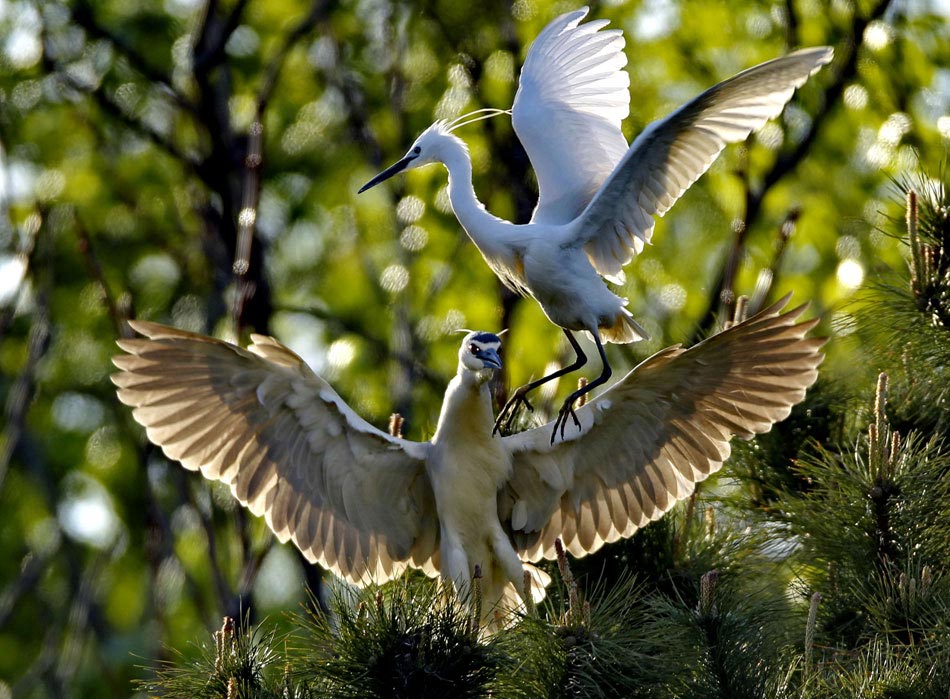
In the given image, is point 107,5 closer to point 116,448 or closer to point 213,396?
point 116,448

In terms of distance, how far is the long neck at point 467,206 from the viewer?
4.65 m

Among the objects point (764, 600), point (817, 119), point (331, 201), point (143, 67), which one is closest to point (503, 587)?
point (764, 600)

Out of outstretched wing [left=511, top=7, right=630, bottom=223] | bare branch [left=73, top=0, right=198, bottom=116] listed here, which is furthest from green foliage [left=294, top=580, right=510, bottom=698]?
bare branch [left=73, top=0, right=198, bottom=116]

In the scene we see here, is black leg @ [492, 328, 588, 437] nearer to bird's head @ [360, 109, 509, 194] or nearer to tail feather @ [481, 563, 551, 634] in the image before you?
tail feather @ [481, 563, 551, 634]

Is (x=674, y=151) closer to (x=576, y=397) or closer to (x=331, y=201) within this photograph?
(x=576, y=397)

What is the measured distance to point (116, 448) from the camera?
35.1ft

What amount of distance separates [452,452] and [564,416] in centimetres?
43

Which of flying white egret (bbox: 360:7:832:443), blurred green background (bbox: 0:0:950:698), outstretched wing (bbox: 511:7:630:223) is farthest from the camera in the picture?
blurred green background (bbox: 0:0:950:698)

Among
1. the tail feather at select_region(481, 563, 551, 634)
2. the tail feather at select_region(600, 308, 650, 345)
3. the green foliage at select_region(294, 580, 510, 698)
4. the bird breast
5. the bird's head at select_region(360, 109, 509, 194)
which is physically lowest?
the green foliage at select_region(294, 580, 510, 698)

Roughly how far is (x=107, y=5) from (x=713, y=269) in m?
5.29

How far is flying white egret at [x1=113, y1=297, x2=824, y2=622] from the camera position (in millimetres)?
4648

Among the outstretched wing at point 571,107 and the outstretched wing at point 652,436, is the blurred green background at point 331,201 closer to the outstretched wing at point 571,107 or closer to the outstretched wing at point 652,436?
the outstretched wing at point 571,107

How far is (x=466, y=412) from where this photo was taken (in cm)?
471

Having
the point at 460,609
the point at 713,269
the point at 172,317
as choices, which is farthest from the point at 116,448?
the point at 460,609
